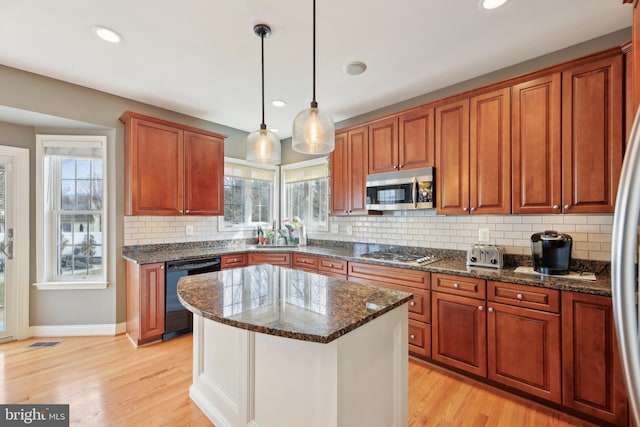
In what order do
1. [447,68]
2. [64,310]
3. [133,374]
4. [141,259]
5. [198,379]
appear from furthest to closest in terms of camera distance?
[64,310] → [141,259] → [447,68] → [133,374] → [198,379]

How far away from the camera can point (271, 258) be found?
149 inches

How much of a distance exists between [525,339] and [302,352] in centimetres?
173

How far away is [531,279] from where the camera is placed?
2.01 m

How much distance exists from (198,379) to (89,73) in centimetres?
289

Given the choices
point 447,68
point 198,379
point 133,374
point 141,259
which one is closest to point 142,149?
point 141,259

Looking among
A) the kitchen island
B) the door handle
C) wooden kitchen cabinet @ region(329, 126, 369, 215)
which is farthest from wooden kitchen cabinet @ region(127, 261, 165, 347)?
wooden kitchen cabinet @ region(329, 126, 369, 215)

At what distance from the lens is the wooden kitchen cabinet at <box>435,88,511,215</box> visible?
2379 mm

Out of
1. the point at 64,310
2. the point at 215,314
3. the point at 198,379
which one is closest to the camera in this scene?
the point at 215,314

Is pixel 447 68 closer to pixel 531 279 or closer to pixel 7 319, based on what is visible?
pixel 531 279

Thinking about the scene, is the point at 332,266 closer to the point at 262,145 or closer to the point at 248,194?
the point at 262,145

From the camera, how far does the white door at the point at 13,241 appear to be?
299 cm

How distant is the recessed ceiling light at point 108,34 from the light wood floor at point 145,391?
2670 mm

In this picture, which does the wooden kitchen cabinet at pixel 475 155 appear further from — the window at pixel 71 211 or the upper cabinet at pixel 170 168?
the window at pixel 71 211

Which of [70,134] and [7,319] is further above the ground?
[70,134]
